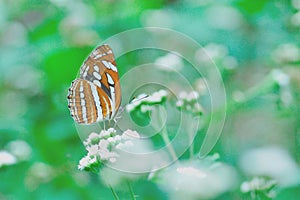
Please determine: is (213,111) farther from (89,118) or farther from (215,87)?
(89,118)

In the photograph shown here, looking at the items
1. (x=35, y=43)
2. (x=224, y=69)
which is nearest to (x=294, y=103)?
(x=224, y=69)

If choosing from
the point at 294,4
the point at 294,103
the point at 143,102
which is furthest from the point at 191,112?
the point at 294,4

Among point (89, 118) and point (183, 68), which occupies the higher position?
point (183, 68)

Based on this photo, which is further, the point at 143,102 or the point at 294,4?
the point at 294,4

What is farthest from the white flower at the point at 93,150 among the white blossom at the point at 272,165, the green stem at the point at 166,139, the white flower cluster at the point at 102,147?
the white blossom at the point at 272,165

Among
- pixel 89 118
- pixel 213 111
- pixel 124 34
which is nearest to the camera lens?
pixel 89 118

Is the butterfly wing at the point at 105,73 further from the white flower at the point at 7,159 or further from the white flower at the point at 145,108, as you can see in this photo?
the white flower at the point at 7,159

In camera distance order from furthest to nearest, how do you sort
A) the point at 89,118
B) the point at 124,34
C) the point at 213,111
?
the point at 124,34 < the point at 213,111 < the point at 89,118

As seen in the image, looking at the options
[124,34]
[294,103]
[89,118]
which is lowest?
[89,118]
